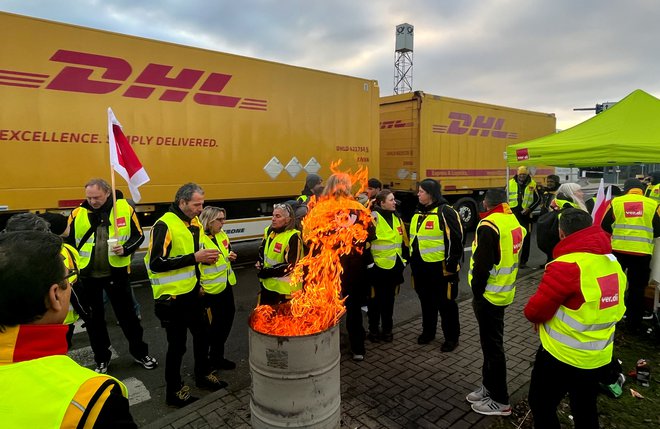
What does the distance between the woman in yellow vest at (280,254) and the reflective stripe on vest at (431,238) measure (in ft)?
4.99

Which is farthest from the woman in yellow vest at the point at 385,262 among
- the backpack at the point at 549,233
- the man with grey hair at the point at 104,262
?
the man with grey hair at the point at 104,262

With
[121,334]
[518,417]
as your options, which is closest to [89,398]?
[518,417]

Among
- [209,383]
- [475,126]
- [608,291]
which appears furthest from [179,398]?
[475,126]

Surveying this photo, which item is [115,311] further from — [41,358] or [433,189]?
[433,189]

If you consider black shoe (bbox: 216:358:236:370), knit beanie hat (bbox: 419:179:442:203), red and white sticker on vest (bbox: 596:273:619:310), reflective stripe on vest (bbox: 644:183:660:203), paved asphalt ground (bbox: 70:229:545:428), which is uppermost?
knit beanie hat (bbox: 419:179:442:203)

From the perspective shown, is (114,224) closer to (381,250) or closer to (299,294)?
(299,294)

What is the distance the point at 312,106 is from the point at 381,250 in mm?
5146

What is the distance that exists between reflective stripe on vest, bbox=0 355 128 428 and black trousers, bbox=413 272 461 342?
4026 millimetres

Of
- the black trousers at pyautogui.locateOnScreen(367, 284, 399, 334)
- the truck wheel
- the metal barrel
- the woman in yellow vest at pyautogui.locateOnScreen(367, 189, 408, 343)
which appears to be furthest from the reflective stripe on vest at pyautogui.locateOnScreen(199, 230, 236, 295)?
the truck wheel

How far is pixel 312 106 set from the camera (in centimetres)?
889

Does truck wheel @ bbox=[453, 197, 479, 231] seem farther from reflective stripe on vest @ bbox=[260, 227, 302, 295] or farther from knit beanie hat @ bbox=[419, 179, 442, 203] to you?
reflective stripe on vest @ bbox=[260, 227, 302, 295]

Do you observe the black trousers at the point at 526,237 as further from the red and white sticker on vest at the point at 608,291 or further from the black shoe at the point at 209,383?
the black shoe at the point at 209,383

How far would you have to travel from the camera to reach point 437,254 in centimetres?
454

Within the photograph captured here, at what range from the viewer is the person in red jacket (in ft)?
8.36
